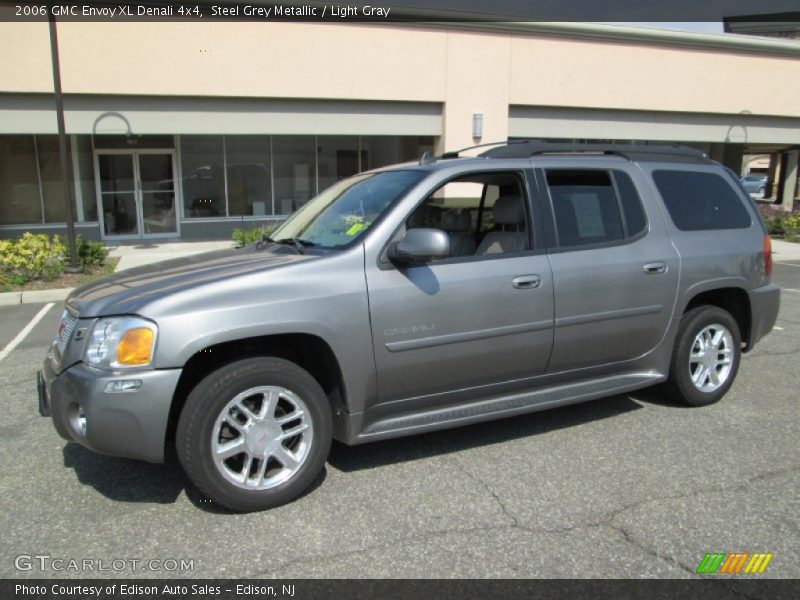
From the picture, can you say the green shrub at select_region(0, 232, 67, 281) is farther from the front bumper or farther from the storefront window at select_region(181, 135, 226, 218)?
the front bumper

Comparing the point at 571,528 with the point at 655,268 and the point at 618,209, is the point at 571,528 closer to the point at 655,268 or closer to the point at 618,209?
the point at 655,268

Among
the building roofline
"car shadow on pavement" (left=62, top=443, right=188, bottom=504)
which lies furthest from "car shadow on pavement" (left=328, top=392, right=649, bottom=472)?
the building roofline

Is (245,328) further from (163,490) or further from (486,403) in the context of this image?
(486,403)

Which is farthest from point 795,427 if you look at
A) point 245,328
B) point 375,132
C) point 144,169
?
point 144,169

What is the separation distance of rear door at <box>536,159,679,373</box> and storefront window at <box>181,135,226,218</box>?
585 inches

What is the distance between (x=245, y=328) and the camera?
3.22 metres

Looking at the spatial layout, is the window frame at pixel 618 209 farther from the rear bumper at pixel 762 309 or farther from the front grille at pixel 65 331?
the front grille at pixel 65 331

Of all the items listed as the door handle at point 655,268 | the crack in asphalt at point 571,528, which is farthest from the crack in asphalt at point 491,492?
the door handle at point 655,268

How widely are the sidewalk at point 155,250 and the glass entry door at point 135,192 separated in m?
1.26

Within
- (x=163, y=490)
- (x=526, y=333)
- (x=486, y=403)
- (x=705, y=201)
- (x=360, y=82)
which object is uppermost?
(x=360, y=82)

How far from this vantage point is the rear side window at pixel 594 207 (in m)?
4.23

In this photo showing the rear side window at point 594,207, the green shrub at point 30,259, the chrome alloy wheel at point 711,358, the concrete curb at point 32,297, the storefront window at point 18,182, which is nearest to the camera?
the rear side window at point 594,207

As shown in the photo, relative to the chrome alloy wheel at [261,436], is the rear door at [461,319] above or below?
above
